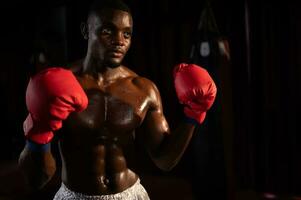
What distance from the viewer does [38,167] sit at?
3.47 feet

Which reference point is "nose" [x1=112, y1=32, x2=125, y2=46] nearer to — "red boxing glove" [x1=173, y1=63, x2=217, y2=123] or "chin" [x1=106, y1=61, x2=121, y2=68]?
"chin" [x1=106, y1=61, x2=121, y2=68]

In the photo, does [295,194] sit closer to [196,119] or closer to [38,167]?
[196,119]

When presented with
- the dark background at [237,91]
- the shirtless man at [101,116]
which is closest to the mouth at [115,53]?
the shirtless man at [101,116]

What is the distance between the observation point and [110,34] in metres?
1.17

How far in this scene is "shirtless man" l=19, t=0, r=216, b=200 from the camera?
41.4 inches

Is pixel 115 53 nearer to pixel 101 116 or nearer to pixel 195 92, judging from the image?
pixel 101 116

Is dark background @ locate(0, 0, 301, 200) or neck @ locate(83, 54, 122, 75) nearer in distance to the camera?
neck @ locate(83, 54, 122, 75)

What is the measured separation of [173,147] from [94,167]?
31 centimetres

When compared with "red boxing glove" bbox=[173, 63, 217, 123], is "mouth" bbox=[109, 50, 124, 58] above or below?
above

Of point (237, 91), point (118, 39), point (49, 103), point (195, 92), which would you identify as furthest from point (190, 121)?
point (237, 91)

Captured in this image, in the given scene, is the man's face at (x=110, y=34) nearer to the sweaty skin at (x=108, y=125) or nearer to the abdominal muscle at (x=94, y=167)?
the sweaty skin at (x=108, y=125)

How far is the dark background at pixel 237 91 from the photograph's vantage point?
2.66 m

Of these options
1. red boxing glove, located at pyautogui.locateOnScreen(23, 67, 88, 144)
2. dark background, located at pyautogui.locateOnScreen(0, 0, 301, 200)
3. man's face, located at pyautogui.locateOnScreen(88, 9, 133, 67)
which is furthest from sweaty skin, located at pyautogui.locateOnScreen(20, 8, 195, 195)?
dark background, located at pyautogui.locateOnScreen(0, 0, 301, 200)

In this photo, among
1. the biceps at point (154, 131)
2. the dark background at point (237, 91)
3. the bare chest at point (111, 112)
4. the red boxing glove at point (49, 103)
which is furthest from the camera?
the dark background at point (237, 91)
